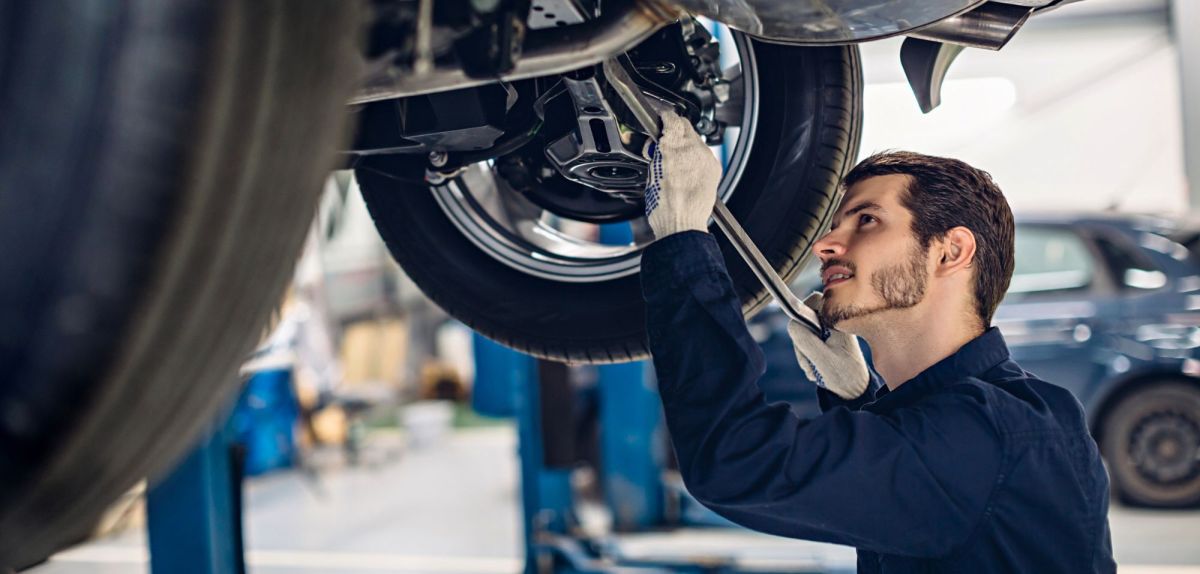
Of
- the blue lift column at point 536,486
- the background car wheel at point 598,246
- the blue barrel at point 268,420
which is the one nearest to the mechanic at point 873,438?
the background car wheel at point 598,246

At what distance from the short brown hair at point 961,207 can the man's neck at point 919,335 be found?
44 mm

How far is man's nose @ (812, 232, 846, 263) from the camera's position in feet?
3.68

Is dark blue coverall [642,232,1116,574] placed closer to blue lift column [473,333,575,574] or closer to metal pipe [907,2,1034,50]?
metal pipe [907,2,1034,50]

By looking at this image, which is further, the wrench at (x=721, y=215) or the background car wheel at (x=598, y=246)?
the background car wheel at (x=598, y=246)

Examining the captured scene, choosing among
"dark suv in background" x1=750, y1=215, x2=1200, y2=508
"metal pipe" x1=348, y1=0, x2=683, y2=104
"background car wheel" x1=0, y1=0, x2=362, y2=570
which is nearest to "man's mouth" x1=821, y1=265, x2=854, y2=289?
"metal pipe" x1=348, y1=0, x2=683, y2=104

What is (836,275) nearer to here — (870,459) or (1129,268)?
(870,459)

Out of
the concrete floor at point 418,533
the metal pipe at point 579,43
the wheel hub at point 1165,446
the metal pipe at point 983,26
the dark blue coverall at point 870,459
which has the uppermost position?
the metal pipe at point 983,26

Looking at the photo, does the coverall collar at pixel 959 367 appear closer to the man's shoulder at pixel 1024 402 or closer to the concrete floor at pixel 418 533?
the man's shoulder at pixel 1024 402

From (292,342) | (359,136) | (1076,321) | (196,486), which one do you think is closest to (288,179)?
(359,136)

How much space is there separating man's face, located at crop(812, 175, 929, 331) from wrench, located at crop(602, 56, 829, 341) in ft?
0.19

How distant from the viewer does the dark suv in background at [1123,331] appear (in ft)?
12.0

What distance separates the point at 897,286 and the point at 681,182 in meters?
0.30

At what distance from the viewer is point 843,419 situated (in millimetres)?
978

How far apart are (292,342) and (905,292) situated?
15.4ft
